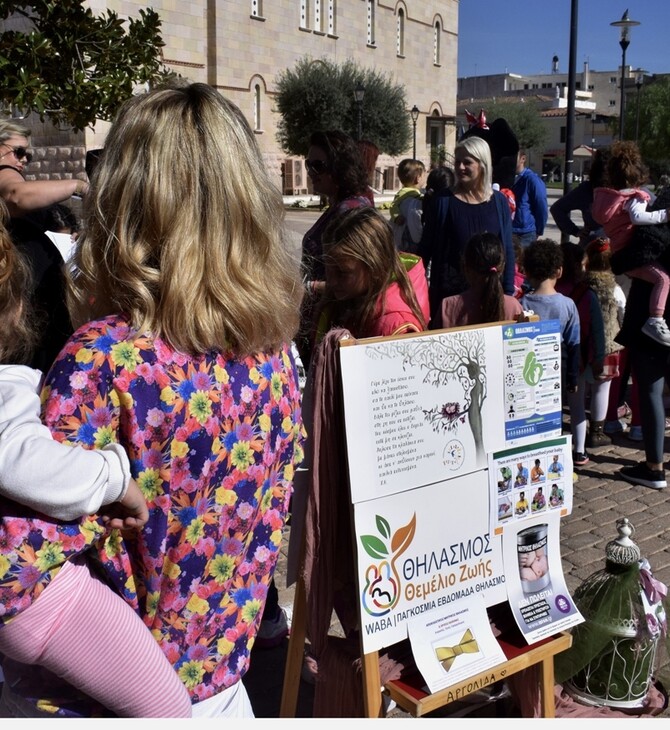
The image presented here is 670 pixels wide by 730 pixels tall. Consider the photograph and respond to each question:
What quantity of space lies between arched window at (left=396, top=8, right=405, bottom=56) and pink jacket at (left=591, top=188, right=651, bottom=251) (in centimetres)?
4659

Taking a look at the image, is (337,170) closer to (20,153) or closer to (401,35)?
(20,153)

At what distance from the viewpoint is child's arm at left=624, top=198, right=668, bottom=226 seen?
5.59 m

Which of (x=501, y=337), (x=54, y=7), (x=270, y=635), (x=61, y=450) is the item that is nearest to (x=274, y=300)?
(x=61, y=450)

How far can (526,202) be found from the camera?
8109 millimetres

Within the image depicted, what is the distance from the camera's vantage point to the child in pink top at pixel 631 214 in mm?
5387

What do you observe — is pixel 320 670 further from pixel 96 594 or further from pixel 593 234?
pixel 593 234

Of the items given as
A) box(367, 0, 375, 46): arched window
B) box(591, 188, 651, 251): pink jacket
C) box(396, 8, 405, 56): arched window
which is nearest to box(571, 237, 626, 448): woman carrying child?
box(591, 188, 651, 251): pink jacket


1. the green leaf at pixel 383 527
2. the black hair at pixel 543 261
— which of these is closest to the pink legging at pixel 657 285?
the black hair at pixel 543 261

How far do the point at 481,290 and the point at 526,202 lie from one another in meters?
4.12

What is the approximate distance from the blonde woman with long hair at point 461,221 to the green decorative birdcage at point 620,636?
278cm

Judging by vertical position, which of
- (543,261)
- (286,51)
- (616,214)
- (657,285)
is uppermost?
(286,51)

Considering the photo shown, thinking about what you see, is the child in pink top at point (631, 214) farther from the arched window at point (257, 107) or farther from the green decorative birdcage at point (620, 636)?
the arched window at point (257, 107)

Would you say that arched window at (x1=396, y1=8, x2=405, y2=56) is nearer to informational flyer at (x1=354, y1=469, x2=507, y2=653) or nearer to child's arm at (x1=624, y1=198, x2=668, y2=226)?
child's arm at (x1=624, y1=198, x2=668, y2=226)

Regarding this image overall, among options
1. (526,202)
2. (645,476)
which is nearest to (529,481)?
(645,476)
